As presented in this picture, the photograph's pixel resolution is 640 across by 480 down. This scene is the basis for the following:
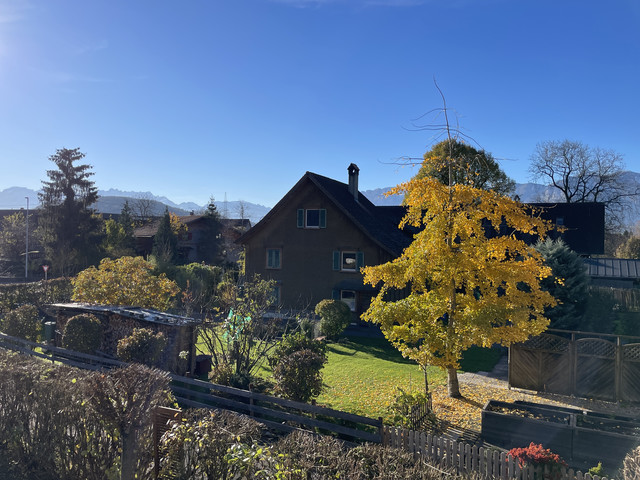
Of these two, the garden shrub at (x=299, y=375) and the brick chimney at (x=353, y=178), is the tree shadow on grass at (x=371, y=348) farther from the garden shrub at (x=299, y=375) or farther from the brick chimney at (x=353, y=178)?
the brick chimney at (x=353, y=178)

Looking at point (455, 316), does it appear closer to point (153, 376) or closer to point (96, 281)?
point (153, 376)

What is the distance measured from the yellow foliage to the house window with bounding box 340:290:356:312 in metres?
14.8

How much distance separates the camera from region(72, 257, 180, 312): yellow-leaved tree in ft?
62.0

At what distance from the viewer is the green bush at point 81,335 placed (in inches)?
581

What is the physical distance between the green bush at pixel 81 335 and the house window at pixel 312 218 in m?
16.1

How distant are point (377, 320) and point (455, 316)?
2.28 meters

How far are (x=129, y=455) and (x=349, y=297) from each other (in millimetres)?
22349

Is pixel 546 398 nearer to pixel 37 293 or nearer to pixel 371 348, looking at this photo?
pixel 371 348

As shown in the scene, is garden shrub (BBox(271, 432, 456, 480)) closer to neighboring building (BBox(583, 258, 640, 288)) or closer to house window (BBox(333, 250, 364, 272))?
house window (BBox(333, 250, 364, 272))

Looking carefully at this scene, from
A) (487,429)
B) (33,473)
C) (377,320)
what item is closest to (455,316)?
(377,320)

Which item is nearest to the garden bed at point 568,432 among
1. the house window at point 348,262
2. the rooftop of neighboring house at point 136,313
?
the rooftop of neighboring house at point 136,313

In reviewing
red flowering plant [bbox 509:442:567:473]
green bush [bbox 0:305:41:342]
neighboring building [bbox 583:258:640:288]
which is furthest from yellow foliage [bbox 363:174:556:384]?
neighboring building [bbox 583:258:640:288]

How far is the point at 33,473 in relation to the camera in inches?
300

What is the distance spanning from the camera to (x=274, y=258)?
3034 centimetres
